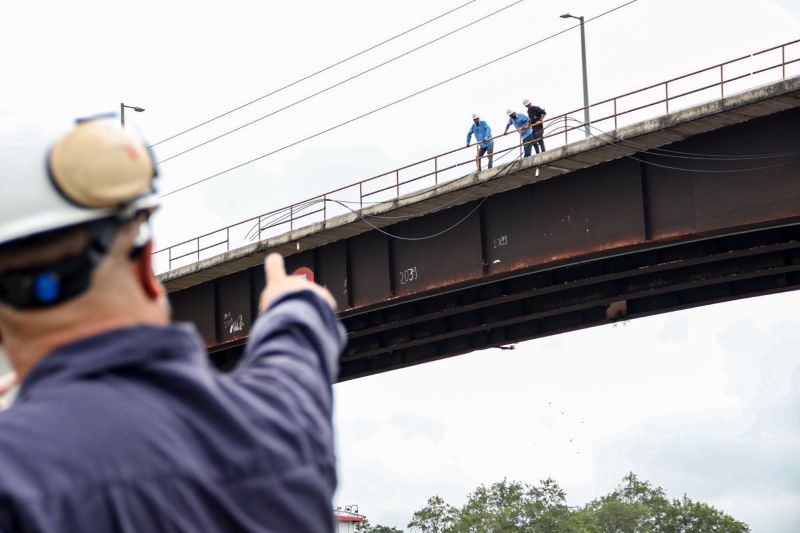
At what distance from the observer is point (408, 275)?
1458 inches

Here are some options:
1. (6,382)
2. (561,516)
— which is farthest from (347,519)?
(6,382)

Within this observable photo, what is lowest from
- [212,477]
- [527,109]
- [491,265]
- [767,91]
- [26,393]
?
[212,477]

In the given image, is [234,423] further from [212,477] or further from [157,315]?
[157,315]

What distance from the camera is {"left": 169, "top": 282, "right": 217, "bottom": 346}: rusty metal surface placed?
142 feet

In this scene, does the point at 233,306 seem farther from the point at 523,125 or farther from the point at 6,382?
the point at 6,382

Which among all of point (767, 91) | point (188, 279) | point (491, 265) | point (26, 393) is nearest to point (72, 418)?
point (26, 393)

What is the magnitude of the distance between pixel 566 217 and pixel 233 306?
1388cm

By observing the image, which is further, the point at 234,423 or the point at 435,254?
the point at 435,254

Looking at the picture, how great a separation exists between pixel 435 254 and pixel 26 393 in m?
34.7

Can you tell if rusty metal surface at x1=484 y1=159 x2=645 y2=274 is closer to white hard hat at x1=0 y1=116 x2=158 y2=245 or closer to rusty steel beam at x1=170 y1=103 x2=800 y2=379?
rusty steel beam at x1=170 y1=103 x2=800 y2=379

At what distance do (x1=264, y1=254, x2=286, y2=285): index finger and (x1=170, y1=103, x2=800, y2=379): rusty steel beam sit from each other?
1099 inches

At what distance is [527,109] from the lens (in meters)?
38.9

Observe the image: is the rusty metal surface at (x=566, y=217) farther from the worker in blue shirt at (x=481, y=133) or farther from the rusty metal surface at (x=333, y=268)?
the rusty metal surface at (x=333, y=268)

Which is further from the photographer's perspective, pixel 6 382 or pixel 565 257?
pixel 565 257
